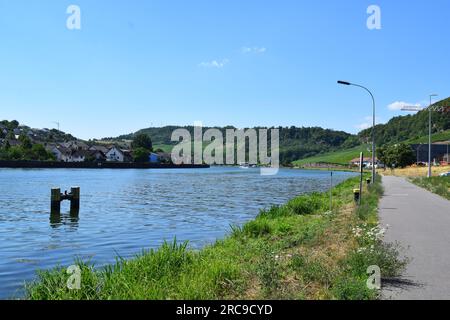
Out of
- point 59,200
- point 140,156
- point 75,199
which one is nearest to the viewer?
point 59,200

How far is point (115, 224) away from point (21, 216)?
6.17m

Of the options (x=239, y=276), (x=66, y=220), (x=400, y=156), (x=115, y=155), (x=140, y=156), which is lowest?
(x=66, y=220)

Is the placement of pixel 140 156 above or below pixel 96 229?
above

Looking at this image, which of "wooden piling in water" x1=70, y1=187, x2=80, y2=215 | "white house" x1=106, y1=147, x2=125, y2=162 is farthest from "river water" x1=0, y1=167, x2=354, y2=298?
"white house" x1=106, y1=147, x2=125, y2=162

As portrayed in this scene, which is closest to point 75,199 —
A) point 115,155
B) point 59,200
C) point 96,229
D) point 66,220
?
point 59,200

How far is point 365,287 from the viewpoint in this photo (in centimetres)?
735

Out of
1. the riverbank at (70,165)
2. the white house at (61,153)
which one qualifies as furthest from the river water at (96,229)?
the white house at (61,153)

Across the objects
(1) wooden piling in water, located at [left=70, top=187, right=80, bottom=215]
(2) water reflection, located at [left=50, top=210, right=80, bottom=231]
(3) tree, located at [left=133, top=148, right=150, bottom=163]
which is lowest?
(2) water reflection, located at [left=50, top=210, right=80, bottom=231]

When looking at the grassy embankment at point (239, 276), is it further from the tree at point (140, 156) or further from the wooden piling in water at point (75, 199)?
the tree at point (140, 156)

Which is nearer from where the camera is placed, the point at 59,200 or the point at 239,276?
the point at 239,276

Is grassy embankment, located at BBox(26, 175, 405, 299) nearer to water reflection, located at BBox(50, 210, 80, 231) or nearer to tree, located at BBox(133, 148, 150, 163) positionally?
water reflection, located at BBox(50, 210, 80, 231)

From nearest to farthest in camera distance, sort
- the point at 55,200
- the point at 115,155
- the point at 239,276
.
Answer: the point at 239,276, the point at 55,200, the point at 115,155

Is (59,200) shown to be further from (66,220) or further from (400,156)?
(400,156)
